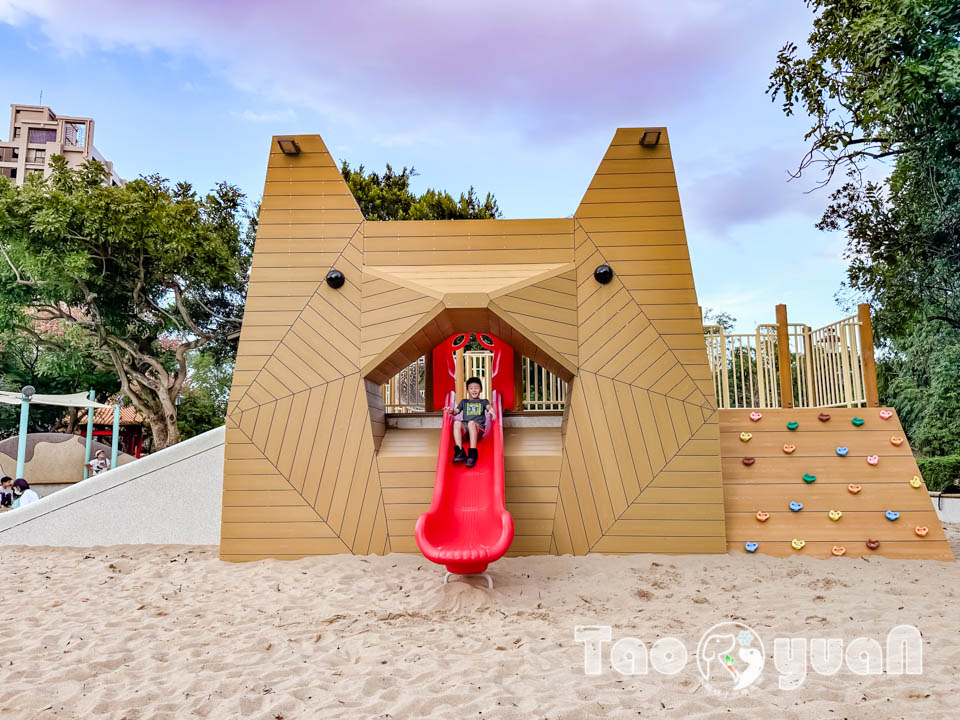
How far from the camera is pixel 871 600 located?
5.04 metres

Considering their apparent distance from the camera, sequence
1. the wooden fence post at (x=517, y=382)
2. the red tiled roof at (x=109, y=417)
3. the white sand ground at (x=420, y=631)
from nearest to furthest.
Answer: the white sand ground at (x=420, y=631)
the wooden fence post at (x=517, y=382)
the red tiled roof at (x=109, y=417)

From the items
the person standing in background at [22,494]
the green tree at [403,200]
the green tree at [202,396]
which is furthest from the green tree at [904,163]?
the green tree at [202,396]

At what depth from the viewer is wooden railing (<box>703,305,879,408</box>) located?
7.58m

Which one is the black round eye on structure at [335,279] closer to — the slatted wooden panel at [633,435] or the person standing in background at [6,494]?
the slatted wooden panel at [633,435]

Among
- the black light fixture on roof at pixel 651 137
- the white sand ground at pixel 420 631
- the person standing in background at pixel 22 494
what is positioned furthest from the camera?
the person standing in background at pixel 22 494

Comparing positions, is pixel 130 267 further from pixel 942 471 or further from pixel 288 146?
pixel 942 471

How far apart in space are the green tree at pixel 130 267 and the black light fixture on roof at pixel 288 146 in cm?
956

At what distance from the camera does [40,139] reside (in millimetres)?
42344

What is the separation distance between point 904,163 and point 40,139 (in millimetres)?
48964

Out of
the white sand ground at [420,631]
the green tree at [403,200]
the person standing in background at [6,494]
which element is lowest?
the white sand ground at [420,631]

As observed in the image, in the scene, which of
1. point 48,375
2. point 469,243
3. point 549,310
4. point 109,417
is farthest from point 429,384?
point 109,417

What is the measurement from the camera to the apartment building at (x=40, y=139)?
40688 mm

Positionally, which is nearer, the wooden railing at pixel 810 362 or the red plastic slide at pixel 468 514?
the red plastic slide at pixel 468 514

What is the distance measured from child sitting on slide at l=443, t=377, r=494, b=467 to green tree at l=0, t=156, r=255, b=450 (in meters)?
11.5
